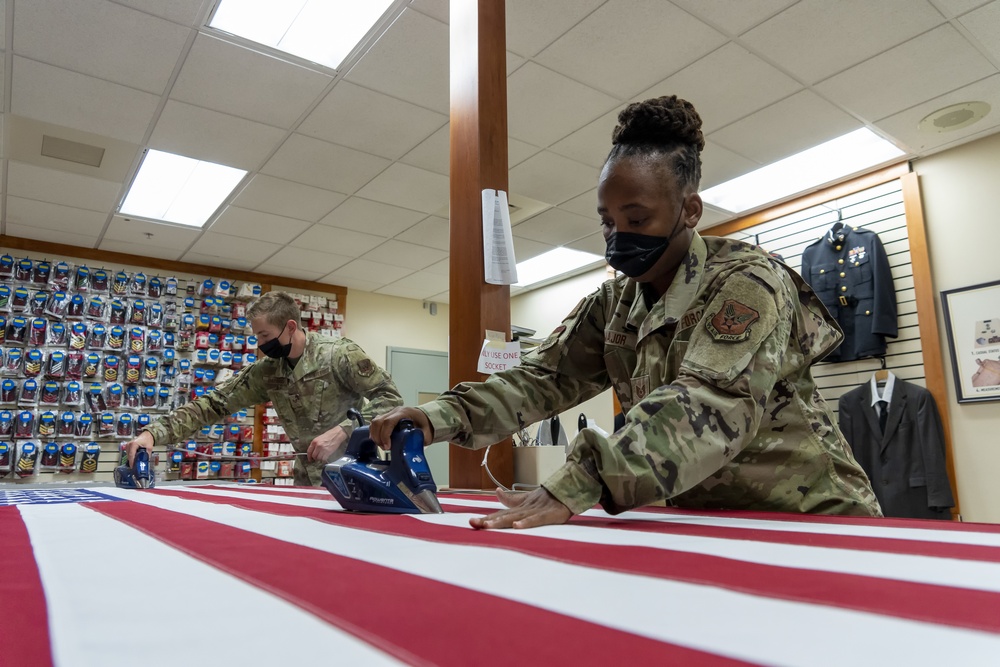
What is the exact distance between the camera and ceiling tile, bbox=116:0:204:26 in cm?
309

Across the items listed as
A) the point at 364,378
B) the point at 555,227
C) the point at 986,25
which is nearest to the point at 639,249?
the point at 364,378

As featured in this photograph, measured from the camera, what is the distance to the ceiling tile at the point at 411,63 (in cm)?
336

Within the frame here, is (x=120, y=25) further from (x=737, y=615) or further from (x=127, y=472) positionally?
(x=737, y=615)

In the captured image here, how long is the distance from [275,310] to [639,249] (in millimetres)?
2290

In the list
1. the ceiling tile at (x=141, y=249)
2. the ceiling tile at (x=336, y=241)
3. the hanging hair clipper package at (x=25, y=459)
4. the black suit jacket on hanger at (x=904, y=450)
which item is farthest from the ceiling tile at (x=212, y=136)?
the black suit jacket on hanger at (x=904, y=450)

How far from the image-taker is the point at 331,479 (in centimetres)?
128

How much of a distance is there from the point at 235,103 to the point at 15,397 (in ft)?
11.9

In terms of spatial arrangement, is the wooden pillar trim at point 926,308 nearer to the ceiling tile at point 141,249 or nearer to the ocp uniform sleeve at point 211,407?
the ocp uniform sleeve at point 211,407

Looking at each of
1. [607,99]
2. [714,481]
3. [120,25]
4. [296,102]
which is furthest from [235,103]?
[714,481]

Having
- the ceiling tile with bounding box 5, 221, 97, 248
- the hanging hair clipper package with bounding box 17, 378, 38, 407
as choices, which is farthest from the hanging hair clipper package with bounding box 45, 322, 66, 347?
the ceiling tile with bounding box 5, 221, 97, 248

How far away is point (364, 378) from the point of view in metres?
3.18

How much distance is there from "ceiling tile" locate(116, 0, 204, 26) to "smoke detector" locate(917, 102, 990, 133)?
171 inches

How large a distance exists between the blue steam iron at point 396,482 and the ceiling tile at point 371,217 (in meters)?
4.36

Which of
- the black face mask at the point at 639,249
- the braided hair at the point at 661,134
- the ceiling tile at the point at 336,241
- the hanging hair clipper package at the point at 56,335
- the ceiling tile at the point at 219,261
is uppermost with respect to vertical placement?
the ceiling tile at the point at 336,241
